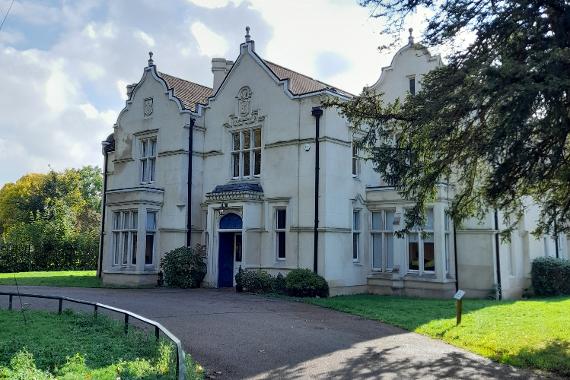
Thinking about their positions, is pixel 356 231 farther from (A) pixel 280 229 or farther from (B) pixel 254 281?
(B) pixel 254 281

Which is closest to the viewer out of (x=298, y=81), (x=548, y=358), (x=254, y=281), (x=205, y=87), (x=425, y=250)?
(x=548, y=358)

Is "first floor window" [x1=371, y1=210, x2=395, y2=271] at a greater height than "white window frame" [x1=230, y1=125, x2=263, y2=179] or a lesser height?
lesser

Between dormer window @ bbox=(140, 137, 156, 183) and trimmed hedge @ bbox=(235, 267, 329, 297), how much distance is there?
7861mm

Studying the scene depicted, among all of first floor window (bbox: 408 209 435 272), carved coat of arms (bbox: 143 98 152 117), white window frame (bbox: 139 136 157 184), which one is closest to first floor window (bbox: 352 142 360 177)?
first floor window (bbox: 408 209 435 272)

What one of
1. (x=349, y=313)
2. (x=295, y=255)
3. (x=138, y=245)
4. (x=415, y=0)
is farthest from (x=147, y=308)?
(x=415, y=0)

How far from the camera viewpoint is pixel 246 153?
22406 mm

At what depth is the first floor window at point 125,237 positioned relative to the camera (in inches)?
910

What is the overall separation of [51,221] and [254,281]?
90.2 ft

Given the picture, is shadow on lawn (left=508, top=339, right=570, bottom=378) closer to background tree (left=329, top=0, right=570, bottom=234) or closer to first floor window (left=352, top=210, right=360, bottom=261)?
background tree (left=329, top=0, right=570, bottom=234)

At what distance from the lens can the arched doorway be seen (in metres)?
21.8

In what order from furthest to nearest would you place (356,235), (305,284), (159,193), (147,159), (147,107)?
(147,107)
(147,159)
(159,193)
(356,235)
(305,284)

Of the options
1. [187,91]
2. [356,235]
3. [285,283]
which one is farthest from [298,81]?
[285,283]

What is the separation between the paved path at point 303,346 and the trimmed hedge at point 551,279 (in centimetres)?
1183

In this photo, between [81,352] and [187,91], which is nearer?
[81,352]
